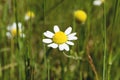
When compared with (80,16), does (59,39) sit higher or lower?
lower

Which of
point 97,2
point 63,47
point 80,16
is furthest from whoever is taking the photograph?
point 97,2

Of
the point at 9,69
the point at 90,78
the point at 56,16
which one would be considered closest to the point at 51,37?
the point at 90,78

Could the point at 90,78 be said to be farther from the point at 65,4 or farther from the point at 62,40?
the point at 65,4

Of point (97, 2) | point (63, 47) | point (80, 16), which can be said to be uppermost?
point (97, 2)

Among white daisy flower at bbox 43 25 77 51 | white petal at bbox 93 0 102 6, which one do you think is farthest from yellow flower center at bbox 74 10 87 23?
white daisy flower at bbox 43 25 77 51

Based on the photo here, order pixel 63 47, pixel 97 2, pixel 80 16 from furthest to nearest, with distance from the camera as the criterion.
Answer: pixel 97 2
pixel 80 16
pixel 63 47

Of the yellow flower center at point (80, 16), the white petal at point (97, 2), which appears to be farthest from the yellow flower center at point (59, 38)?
the white petal at point (97, 2)

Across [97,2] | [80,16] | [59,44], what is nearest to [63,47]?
[59,44]

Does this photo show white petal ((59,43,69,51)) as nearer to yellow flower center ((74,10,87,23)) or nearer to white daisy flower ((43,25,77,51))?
white daisy flower ((43,25,77,51))

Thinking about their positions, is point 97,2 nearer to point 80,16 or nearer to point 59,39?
point 80,16
